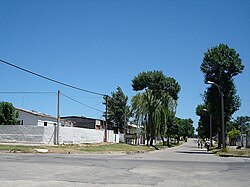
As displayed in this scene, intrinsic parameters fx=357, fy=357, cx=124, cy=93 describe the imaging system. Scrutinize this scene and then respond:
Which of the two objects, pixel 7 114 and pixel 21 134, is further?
pixel 7 114

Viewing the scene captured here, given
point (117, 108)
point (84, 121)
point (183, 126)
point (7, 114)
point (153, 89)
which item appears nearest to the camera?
point (7, 114)

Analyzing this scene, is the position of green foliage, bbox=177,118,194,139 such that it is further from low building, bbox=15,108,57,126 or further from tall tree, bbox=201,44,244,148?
tall tree, bbox=201,44,244,148

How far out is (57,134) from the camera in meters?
41.1

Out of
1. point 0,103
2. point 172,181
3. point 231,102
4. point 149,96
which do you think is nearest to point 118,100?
point 149,96

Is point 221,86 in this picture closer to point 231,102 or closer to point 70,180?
point 231,102

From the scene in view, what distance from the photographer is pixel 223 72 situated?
147 feet

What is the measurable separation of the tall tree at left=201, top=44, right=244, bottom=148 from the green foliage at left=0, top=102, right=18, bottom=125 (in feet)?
103

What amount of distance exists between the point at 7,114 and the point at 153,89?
24417mm

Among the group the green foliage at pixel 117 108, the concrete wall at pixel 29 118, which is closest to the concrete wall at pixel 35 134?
the concrete wall at pixel 29 118

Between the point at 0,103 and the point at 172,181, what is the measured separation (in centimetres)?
5113

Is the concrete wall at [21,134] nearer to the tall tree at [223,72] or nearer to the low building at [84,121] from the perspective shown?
the tall tree at [223,72]

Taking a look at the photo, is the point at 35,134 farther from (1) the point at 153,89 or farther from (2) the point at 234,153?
(1) the point at 153,89

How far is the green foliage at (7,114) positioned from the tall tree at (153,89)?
2061cm

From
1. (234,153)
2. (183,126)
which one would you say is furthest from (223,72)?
(183,126)
